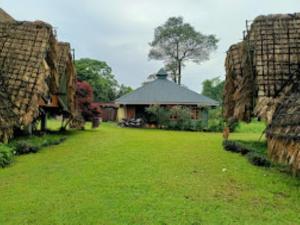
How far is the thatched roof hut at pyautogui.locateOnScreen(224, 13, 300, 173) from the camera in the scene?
32.9 feet

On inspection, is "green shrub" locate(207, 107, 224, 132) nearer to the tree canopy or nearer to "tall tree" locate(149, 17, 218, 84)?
"tall tree" locate(149, 17, 218, 84)

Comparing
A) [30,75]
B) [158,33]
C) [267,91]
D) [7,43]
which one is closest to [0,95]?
[30,75]

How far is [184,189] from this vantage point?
708 cm

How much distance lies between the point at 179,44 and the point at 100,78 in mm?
10600

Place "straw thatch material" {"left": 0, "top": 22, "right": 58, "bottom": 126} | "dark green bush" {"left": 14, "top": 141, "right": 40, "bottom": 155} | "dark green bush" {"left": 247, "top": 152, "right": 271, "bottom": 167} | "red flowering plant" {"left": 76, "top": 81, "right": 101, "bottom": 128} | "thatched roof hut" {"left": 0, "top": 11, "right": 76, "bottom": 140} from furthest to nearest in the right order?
1. "red flowering plant" {"left": 76, "top": 81, "right": 101, "bottom": 128}
2. "straw thatch material" {"left": 0, "top": 22, "right": 58, "bottom": 126}
3. "thatched roof hut" {"left": 0, "top": 11, "right": 76, "bottom": 140}
4. "dark green bush" {"left": 14, "top": 141, "right": 40, "bottom": 155}
5. "dark green bush" {"left": 247, "top": 152, "right": 271, "bottom": 167}

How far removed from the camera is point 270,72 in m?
11.6

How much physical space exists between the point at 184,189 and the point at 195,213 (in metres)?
1.48

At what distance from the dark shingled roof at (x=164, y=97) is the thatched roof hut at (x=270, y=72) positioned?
44.5 feet

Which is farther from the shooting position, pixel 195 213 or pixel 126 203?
pixel 126 203

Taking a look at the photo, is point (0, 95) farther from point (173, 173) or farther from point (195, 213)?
point (195, 213)

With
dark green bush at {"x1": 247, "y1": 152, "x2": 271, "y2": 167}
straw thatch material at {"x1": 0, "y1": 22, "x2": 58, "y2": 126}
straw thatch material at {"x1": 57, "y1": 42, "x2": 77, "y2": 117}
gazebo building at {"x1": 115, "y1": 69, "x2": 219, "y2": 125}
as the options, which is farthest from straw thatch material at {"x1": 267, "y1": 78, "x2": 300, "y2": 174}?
gazebo building at {"x1": 115, "y1": 69, "x2": 219, "y2": 125}

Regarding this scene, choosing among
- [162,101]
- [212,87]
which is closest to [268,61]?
[162,101]

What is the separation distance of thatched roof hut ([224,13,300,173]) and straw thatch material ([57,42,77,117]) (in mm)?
7737

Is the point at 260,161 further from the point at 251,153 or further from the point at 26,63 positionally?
the point at 26,63
